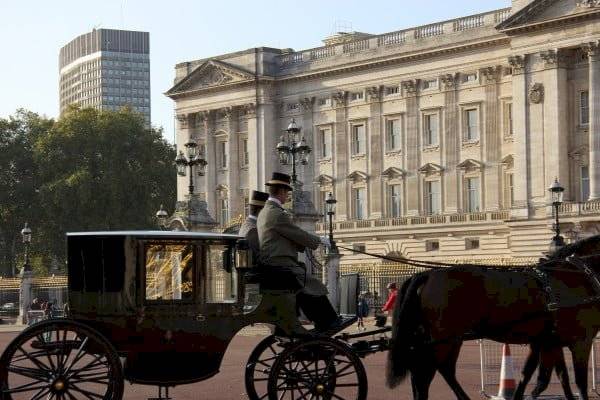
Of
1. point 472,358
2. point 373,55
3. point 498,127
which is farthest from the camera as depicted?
point 373,55

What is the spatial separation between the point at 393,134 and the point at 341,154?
3801 millimetres

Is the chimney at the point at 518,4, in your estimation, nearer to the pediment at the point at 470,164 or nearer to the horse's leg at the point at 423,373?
the pediment at the point at 470,164

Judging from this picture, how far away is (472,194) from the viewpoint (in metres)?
67.9

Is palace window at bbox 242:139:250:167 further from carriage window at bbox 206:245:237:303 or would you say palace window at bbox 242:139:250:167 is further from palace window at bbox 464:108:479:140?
carriage window at bbox 206:245:237:303

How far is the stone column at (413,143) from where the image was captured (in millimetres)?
70250

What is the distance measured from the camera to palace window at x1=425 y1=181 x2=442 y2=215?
69.7 m

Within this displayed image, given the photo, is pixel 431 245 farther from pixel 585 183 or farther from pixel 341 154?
pixel 585 183

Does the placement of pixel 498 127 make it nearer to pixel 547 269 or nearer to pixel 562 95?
pixel 562 95

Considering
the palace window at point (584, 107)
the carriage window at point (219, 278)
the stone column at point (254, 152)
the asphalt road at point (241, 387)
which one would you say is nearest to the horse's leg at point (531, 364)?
the asphalt road at point (241, 387)

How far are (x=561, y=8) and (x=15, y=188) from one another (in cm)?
3870

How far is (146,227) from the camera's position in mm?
83375

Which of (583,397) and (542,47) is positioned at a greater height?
(542,47)

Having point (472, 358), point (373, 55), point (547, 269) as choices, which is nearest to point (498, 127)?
point (373, 55)

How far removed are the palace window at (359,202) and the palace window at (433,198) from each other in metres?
4.47
